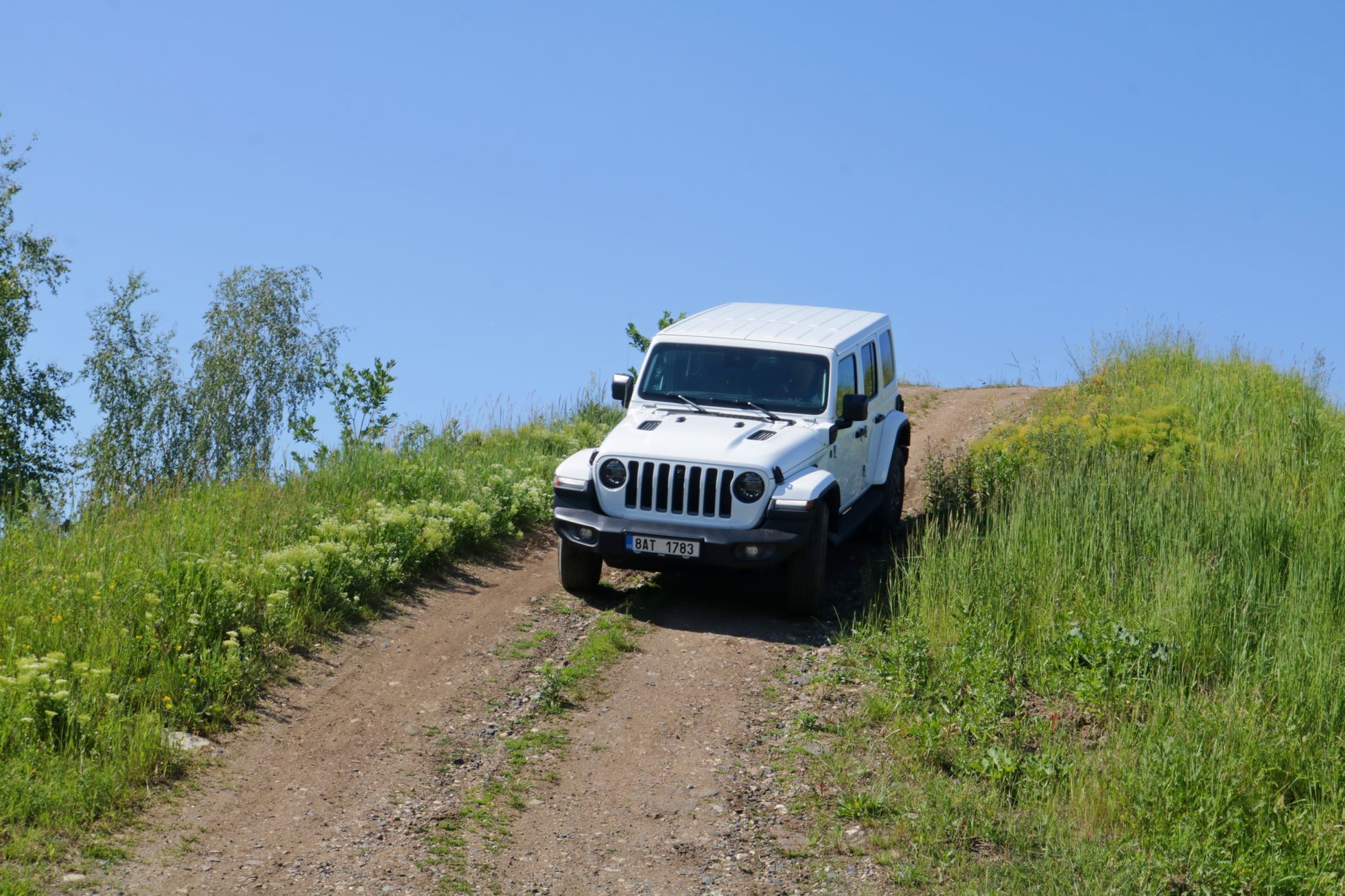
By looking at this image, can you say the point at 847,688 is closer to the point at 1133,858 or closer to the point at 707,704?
the point at 707,704

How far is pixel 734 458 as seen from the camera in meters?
9.56

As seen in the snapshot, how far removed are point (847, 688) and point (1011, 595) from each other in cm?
148

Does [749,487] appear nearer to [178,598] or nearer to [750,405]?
[750,405]

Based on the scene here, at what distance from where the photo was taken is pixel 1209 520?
32.2 feet

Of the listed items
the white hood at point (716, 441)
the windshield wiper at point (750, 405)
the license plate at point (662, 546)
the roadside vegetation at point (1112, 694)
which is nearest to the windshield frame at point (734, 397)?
the windshield wiper at point (750, 405)

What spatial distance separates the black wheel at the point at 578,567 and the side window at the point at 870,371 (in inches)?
134

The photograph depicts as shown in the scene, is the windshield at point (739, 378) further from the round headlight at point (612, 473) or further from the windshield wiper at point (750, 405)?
the round headlight at point (612, 473)

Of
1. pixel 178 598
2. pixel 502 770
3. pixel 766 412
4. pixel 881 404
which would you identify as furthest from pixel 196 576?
pixel 881 404

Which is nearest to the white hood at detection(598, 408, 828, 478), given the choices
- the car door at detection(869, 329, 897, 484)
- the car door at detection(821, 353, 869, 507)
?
the car door at detection(821, 353, 869, 507)

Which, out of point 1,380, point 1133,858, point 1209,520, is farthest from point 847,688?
point 1,380

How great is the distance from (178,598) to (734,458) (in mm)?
4387

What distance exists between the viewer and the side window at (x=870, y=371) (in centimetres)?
1192

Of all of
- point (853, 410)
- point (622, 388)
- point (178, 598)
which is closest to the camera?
point (178, 598)

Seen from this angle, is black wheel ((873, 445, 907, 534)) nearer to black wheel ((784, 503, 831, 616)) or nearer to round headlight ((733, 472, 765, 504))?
black wheel ((784, 503, 831, 616))
